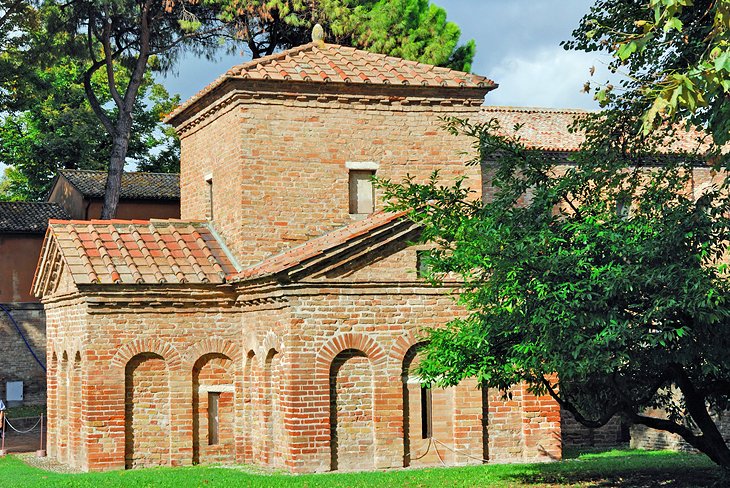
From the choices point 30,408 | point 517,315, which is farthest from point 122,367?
point 30,408

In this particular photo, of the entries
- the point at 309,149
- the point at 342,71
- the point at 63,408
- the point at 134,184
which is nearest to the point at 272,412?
the point at 309,149

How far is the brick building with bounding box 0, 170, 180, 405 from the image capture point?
1409 inches

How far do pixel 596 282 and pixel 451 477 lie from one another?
189 inches

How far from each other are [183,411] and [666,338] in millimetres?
9900

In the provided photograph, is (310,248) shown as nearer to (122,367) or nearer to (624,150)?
(122,367)

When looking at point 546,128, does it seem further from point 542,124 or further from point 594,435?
point 594,435

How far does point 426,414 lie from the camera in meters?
18.0

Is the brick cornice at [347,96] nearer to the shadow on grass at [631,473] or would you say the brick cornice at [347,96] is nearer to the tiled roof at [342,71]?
the tiled roof at [342,71]

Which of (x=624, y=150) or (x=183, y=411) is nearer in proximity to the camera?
(x=624, y=150)

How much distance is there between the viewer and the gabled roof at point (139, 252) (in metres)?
18.7

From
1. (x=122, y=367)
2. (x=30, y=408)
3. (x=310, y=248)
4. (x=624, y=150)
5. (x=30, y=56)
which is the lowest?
(x=30, y=408)

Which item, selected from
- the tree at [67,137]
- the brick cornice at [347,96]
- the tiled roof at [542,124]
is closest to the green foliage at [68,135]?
the tree at [67,137]

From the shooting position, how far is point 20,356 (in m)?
36.0

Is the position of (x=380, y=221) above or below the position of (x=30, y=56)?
below
